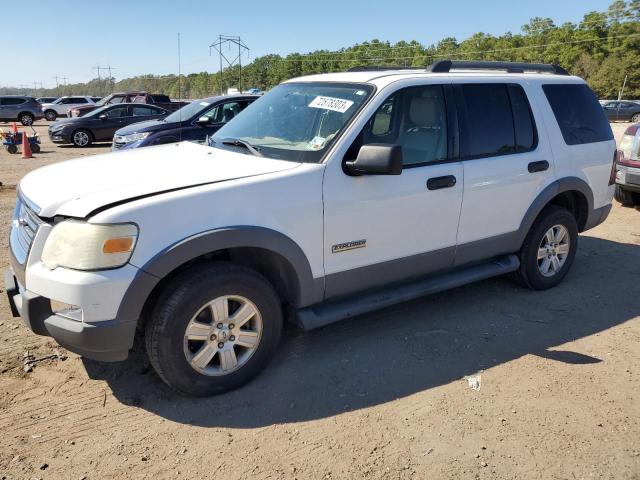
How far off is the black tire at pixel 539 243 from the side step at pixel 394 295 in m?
0.17

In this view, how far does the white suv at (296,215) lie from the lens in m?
2.80

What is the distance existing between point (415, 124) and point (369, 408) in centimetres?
201

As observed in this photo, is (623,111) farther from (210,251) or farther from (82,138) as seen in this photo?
(210,251)

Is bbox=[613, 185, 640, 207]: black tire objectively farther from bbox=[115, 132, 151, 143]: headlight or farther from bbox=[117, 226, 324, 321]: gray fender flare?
bbox=[115, 132, 151, 143]: headlight

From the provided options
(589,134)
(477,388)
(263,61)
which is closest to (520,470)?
(477,388)

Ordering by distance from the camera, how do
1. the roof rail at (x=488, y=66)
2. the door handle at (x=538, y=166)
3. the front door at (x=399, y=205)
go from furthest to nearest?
the door handle at (x=538, y=166) < the roof rail at (x=488, y=66) < the front door at (x=399, y=205)

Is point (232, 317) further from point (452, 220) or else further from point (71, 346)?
point (452, 220)

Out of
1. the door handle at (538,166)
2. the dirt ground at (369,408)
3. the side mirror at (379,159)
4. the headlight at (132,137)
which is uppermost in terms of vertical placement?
the side mirror at (379,159)

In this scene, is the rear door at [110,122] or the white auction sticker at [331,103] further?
the rear door at [110,122]

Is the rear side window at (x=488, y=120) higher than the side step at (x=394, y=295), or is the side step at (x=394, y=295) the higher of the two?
the rear side window at (x=488, y=120)

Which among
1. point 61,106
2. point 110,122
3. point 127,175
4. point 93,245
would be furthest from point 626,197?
point 61,106

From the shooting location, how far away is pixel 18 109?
2997 cm

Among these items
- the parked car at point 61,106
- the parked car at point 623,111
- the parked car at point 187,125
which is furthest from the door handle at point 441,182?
the parked car at point 623,111

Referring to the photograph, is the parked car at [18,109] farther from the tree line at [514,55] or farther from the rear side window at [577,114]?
the rear side window at [577,114]
